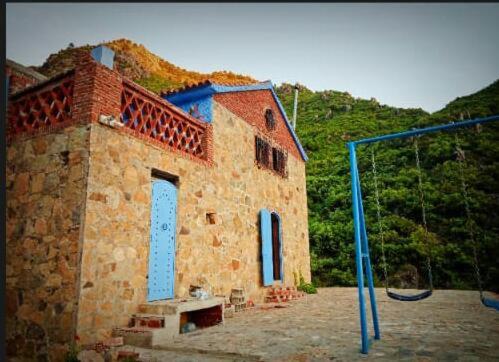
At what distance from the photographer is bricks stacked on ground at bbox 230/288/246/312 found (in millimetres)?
7543

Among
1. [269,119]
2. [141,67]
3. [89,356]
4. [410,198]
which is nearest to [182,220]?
[89,356]

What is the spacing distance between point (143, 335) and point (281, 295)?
5.63 m

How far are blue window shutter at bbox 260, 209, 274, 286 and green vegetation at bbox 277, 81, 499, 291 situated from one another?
6.76 meters

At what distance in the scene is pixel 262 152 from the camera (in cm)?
1025

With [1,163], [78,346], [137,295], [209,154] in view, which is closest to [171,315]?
[137,295]

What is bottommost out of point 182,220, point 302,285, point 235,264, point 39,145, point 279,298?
point 279,298

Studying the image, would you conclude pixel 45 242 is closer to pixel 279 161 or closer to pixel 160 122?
pixel 160 122

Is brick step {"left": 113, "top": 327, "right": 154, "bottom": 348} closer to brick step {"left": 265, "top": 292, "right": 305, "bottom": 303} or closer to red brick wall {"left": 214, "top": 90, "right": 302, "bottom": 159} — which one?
brick step {"left": 265, "top": 292, "right": 305, "bottom": 303}

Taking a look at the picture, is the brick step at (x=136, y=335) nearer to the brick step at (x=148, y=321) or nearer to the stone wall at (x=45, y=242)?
the brick step at (x=148, y=321)

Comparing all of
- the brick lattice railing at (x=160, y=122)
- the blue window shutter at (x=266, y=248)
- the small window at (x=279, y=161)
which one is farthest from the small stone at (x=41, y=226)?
the small window at (x=279, y=161)

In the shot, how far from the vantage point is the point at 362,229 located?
4707 mm

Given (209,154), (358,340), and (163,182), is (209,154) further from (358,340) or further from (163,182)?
(358,340)

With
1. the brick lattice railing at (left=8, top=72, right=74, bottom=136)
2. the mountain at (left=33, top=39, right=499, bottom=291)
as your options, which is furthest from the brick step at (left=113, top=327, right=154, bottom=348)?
the mountain at (left=33, top=39, right=499, bottom=291)

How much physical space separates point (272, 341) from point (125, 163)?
3.50m
